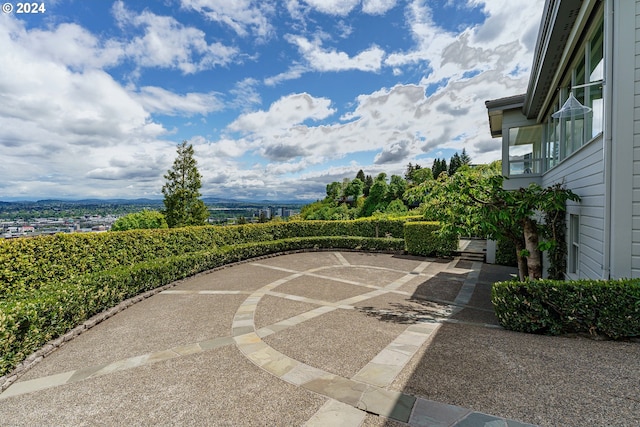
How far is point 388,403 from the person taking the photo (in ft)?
9.14

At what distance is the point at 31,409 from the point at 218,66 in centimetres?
1129

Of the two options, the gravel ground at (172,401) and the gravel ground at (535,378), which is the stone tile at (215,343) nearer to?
the gravel ground at (172,401)

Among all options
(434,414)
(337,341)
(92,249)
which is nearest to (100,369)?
(337,341)

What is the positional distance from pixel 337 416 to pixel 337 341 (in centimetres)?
174

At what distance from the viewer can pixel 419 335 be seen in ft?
14.6

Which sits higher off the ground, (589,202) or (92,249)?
(589,202)

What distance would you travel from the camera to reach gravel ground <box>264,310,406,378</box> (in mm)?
3719

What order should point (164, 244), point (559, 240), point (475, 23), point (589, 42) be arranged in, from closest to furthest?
point (589, 42)
point (559, 240)
point (475, 23)
point (164, 244)

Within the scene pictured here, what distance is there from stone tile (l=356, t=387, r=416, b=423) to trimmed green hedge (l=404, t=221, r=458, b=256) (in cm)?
1030

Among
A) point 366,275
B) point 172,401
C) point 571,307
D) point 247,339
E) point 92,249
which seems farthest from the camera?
point 366,275

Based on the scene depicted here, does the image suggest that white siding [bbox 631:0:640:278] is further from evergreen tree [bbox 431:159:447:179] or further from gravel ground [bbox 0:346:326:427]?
evergreen tree [bbox 431:159:447:179]

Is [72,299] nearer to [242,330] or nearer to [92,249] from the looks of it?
[92,249]

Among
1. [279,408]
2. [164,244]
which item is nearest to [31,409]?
[279,408]

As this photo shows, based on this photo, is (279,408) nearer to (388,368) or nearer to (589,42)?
(388,368)
